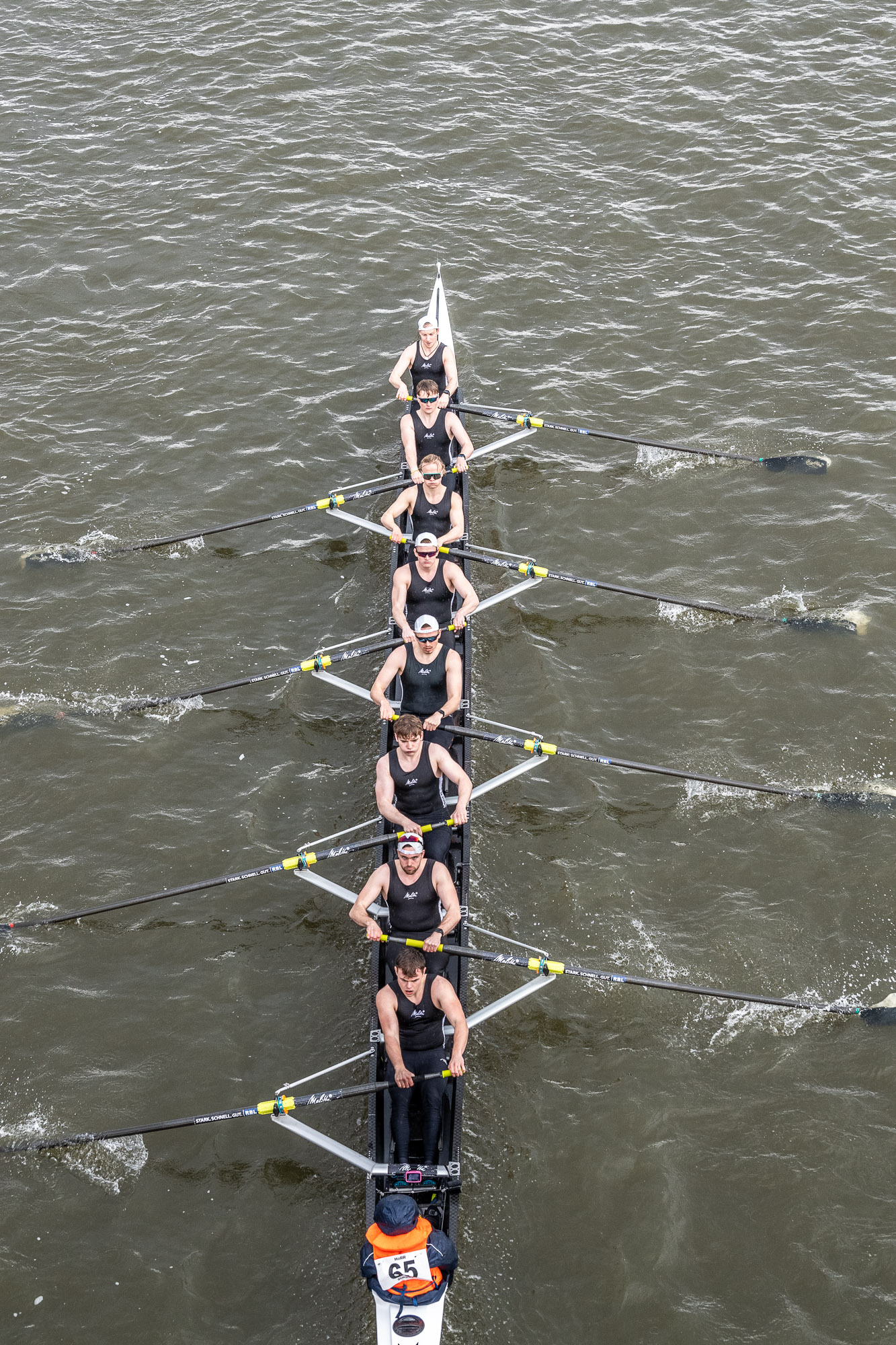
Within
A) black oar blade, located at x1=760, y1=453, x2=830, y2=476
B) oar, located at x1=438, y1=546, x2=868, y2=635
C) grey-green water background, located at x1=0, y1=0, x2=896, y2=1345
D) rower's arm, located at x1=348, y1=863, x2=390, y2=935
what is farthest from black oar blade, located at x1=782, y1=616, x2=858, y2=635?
rower's arm, located at x1=348, y1=863, x2=390, y2=935

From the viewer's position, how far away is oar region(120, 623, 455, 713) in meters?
10.9

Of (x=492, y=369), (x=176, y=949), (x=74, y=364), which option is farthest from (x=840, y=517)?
(x=74, y=364)

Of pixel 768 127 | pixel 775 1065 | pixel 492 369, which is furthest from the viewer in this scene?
pixel 768 127

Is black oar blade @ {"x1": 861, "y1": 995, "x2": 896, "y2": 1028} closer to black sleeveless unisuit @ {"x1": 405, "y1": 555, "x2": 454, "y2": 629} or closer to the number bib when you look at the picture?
the number bib

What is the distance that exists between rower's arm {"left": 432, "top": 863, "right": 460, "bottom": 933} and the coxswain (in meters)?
2.23

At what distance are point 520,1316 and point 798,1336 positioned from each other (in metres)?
1.79

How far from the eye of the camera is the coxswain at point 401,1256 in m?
6.57

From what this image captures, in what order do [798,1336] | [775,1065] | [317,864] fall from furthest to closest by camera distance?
1. [317,864]
2. [775,1065]
3. [798,1336]

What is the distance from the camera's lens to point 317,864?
34.5 feet

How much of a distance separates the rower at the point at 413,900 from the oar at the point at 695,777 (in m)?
1.71

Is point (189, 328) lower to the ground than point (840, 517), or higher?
higher

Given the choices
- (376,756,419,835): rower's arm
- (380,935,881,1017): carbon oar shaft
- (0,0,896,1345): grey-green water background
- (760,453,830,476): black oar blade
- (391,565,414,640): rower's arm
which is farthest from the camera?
(760,453,830,476): black oar blade

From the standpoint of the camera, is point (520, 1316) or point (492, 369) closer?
point (520, 1316)

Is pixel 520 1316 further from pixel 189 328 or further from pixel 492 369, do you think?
pixel 189 328
